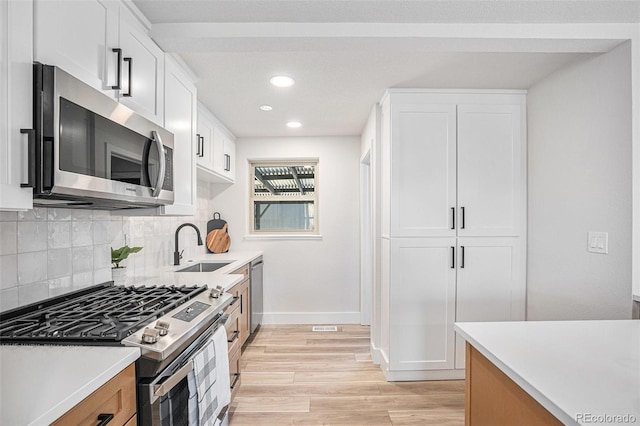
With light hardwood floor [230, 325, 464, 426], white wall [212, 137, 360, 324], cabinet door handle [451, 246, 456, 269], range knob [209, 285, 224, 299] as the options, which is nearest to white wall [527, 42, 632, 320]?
cabinet door handle [451, 246, 456, 269]

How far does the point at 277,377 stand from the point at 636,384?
2496 mm

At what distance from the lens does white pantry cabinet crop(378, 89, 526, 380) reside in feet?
9.29

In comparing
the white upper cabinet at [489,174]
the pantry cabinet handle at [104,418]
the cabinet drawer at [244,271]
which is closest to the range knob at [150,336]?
the pantry cabinet handle at [104,418]

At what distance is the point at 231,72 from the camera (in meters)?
2.43

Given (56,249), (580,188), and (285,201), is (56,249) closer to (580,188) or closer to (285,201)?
(580,188)

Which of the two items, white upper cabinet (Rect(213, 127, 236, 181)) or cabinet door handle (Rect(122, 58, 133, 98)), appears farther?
white upper cabinet (Rect(213, 127, 236, 181))

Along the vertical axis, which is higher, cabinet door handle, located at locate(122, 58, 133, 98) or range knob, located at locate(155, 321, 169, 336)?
cabinet door handle, located at locate(122, 58, 133, 98)

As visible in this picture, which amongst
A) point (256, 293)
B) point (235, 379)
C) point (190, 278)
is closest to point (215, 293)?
point (190, 278)

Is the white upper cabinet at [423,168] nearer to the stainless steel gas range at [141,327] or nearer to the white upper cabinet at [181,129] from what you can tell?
the white upper cabinet at [181,129]

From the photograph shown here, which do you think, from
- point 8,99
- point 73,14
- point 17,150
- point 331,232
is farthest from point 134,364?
point 331,232

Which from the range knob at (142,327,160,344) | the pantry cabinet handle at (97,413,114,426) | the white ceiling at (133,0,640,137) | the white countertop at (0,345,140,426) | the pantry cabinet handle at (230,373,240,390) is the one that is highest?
the white ceiling at (133,0,640,137)

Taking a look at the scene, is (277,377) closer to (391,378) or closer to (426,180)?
(391,378)

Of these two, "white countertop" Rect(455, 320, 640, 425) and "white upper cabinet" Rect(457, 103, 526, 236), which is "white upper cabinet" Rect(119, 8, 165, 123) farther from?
"white upper cabinet" Rect(457, 103, 526, 236)

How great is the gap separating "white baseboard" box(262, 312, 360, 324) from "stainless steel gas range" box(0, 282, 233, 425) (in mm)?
2658
